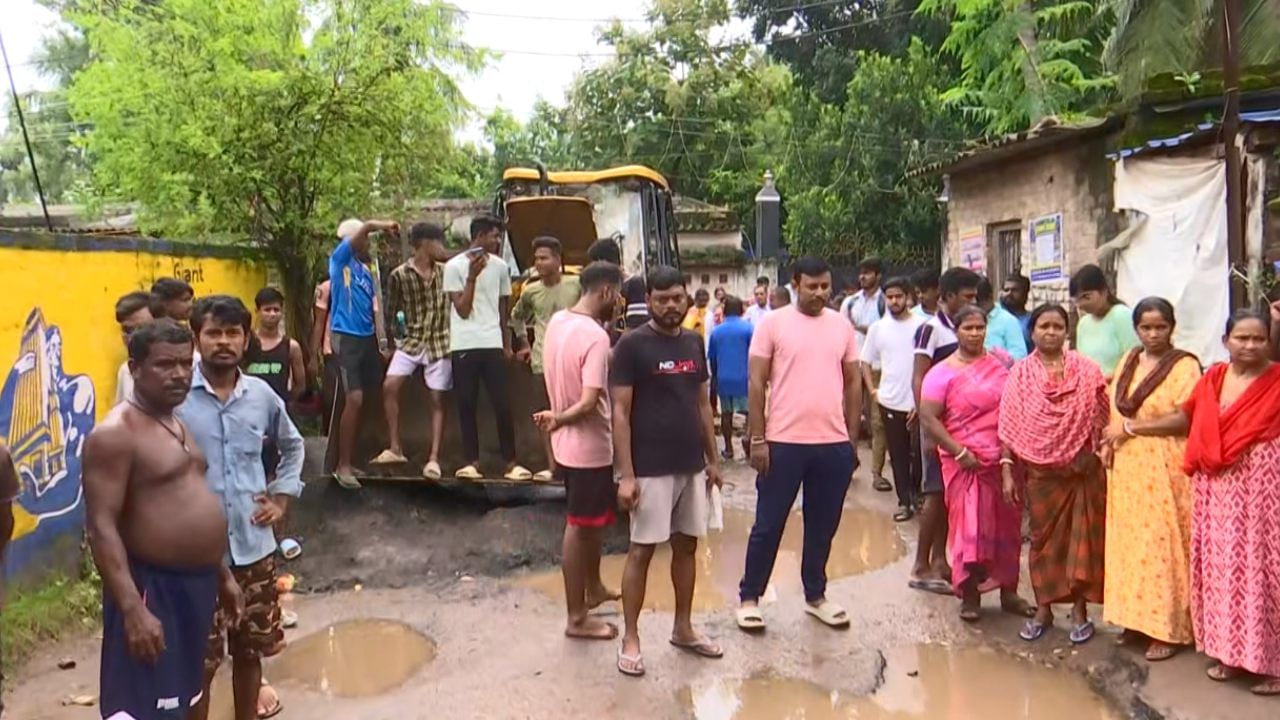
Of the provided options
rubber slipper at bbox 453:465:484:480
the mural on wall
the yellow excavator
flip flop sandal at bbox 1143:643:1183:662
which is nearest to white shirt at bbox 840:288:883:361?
the yellow excavator

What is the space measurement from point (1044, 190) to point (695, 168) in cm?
1713

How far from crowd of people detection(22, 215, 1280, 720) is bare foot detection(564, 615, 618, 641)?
2cm

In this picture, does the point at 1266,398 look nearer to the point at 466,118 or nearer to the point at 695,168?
the point at 466,118

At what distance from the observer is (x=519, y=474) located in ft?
22.3

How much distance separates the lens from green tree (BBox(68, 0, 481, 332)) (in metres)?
8.04

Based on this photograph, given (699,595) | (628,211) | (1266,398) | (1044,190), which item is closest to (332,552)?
(699,595)

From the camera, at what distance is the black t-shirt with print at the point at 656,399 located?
14.4 feet

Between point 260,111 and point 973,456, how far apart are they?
253 inches

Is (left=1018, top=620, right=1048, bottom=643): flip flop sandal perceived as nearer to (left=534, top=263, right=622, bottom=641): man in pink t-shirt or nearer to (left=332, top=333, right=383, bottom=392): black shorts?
(left=534, top=263, right=622, bottom=641): man in pink t-shirt

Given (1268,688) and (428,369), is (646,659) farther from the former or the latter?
(428,369)

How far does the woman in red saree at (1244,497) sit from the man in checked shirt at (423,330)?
15.0ft

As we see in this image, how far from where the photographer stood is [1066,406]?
463 cm

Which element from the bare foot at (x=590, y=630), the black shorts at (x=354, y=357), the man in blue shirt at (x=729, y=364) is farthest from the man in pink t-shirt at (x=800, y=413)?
the man in blue shirt at (x=729, y=364)

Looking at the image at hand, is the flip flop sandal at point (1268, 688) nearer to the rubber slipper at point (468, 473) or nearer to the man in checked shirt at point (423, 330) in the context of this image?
the rubber slipper at point (468, 473)
